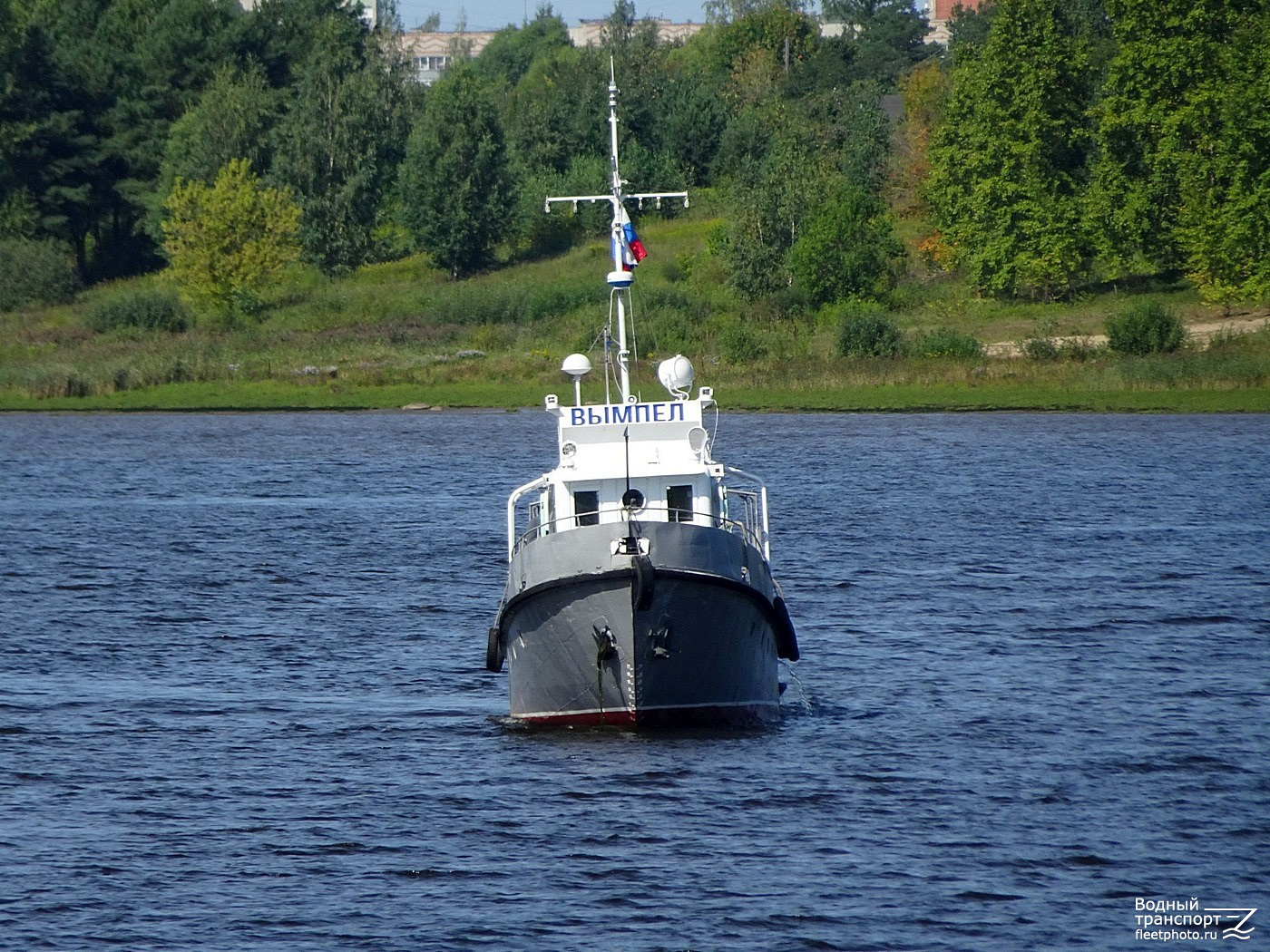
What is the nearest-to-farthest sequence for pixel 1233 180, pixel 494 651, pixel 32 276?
pixel 494 651 → pixel 1233 180 → pixel 32 276

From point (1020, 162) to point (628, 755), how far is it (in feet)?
277

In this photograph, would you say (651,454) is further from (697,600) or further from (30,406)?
(30,406)

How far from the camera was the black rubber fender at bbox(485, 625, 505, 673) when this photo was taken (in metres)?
26.9

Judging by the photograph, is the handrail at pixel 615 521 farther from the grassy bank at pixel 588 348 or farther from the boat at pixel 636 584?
the grassy bank at pixel 588 348

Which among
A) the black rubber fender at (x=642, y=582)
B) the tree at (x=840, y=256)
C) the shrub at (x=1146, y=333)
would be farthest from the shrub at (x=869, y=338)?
the black rubber fender at (x=642, y=582)

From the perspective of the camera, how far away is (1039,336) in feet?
285

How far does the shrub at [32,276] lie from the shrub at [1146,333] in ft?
225

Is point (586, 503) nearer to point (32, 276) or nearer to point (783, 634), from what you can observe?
point (783, 634)

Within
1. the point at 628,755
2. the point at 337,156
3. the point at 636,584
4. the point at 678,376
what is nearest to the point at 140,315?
the point at 337,156

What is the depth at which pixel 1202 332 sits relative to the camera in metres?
86.2

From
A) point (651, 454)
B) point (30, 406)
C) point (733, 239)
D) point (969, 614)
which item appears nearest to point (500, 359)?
point (733, 239)

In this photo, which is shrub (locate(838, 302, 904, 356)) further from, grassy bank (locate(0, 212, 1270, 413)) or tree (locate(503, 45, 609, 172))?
tree (locate(503, 45, 609, 172))

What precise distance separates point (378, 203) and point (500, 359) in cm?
4207

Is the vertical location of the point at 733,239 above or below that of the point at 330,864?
above
